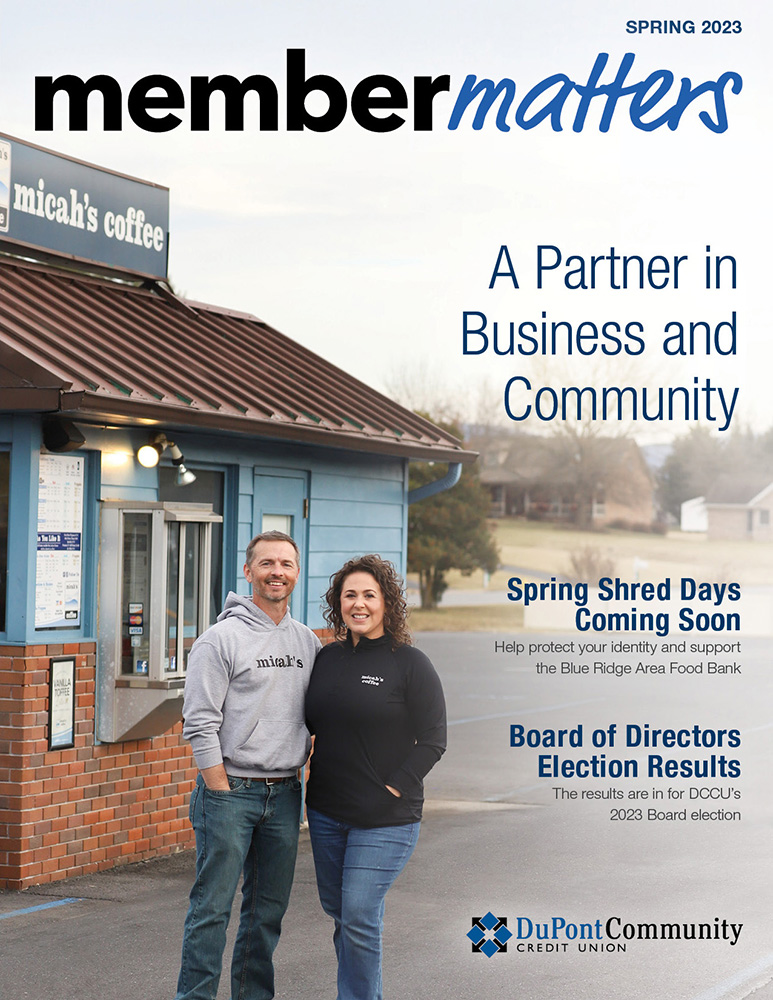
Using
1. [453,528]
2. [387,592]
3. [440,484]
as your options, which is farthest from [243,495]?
[453,528]

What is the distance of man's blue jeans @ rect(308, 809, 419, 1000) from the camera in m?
4.96

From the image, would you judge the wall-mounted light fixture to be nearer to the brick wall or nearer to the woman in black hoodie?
the brick wall

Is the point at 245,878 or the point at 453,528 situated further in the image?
the point at 453,528

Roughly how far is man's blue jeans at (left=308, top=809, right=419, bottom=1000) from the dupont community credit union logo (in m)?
1.91

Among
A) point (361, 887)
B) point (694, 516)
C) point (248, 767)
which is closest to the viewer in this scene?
point (361, 887)

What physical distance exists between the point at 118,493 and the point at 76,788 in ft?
6.01

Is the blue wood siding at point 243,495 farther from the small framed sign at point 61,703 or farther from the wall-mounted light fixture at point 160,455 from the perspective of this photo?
the small framed sign at point 61,703

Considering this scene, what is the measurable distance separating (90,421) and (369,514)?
340 centimetres

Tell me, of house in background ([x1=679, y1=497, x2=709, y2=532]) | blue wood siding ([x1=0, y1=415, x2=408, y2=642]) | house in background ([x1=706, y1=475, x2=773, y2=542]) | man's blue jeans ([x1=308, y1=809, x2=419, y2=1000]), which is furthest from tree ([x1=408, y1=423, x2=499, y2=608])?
man's blue jeans ([x1=308, y1=809, x2=419, y2=1000])

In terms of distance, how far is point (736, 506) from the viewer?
5656 centimetres

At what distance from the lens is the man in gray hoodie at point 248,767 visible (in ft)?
16.8

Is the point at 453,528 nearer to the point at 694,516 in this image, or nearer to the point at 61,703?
the point at 694,516

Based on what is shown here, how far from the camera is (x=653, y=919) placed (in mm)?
7598

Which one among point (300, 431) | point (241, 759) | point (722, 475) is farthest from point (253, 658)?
point (722, 475)
